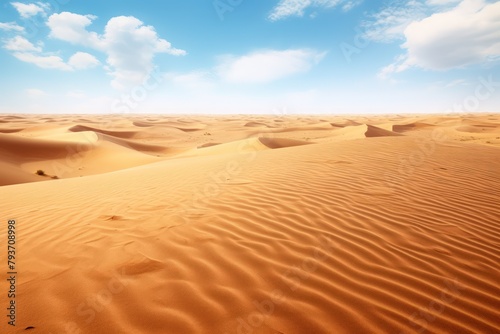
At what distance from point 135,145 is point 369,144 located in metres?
18.2

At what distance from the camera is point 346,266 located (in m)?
2.66

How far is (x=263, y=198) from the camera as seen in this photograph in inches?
183

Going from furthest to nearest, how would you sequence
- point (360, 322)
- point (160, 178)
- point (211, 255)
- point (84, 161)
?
point (84, 161)
point (160, 178)
point (211, 255)
point (360, 322)

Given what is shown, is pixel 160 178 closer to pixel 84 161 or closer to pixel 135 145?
pixel 84 161

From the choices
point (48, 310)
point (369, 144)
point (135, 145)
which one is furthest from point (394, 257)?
point (135, 145)

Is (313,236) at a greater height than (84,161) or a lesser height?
greater

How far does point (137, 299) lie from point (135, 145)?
21319mm

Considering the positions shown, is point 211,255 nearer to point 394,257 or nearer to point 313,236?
point 313,236

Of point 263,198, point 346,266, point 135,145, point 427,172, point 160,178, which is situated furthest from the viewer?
point 135,145

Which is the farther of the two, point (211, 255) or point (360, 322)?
point (211, 255)

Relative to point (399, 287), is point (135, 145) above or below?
below

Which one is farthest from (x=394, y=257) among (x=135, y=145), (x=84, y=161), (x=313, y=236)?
(x=135, y=145)

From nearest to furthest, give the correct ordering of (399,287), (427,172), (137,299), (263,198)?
(137,299) < (399,287) < (263,198) < (427,172)

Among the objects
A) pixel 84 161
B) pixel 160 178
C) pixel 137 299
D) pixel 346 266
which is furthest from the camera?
pixel 84 161
